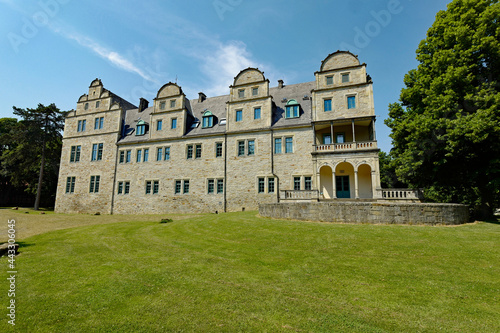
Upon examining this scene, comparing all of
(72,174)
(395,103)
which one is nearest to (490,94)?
(395,103)

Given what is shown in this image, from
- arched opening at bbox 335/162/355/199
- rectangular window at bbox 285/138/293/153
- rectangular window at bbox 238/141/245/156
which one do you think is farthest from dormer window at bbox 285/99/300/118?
arched opening at bbox 335/162/355/199

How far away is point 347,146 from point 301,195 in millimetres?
6378

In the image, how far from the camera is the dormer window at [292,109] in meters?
26.1

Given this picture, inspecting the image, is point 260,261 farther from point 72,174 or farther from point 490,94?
point 72,174

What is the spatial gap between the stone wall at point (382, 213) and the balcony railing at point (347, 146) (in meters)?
7.90

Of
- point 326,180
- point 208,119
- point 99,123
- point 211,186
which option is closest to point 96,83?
point 99,123

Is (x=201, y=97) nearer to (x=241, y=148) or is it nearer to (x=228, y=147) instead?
(x=228, y=147)

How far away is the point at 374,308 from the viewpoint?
523cm

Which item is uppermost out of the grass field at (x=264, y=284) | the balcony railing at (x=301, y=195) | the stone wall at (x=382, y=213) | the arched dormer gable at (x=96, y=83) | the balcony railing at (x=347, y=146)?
the arched dormer gable at (x=96, y=83)

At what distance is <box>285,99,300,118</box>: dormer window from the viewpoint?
26.1 metres

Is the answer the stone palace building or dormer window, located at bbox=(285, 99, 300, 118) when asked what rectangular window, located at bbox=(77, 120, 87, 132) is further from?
dormer window, located at bbox=(285, 99, 300, 118)

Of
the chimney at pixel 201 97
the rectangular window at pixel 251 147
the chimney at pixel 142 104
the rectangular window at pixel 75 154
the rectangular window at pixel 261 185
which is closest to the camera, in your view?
the rectangular window at pixel 261 185

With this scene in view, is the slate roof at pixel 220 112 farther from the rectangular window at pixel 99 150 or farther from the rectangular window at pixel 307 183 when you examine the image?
the rectangular window at pixel 307 183

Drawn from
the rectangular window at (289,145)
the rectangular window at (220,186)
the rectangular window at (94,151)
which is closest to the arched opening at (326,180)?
the rectangular window at (289,145)
